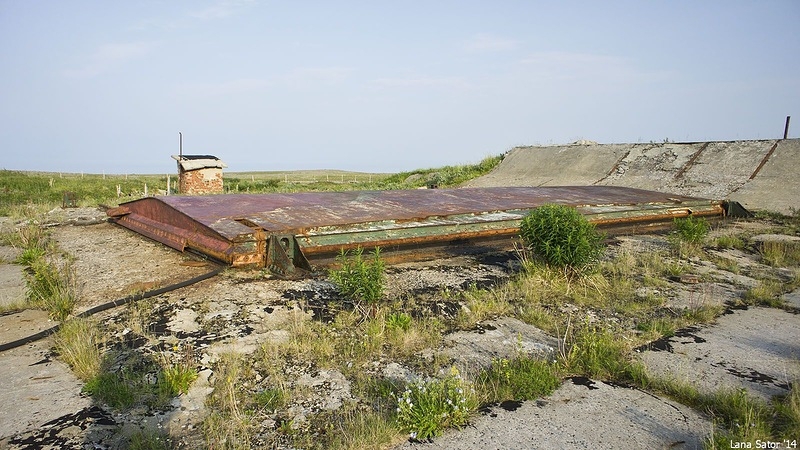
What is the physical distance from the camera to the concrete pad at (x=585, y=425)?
279cm

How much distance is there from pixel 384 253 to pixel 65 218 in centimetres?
762

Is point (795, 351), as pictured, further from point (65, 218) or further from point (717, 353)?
point (65, 218)

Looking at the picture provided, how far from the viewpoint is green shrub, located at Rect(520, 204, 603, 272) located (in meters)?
5.58

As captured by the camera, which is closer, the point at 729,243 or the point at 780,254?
the point at 780,254

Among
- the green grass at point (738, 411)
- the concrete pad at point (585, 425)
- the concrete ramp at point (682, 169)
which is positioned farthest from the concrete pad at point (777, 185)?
the concrete pad at point (585, 425)

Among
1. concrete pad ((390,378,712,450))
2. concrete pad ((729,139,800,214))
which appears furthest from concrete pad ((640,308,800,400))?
concrete pad ((729,139,800,214))

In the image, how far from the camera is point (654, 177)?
49.3 ft

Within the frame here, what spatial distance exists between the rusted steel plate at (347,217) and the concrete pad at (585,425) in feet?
11.0

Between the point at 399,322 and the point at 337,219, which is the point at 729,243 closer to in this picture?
the point at 337,219

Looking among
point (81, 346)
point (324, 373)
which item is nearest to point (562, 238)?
point (324, 373)

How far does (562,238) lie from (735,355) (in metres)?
2.10

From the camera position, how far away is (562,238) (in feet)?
18.6

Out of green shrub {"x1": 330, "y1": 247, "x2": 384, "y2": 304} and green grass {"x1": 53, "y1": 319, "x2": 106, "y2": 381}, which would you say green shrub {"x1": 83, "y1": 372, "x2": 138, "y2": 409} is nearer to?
green grass {"x1": 53, "y1": 319, "x2": 106, "y2": 381}

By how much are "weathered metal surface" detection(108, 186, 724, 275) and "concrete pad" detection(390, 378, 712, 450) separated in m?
3.22
